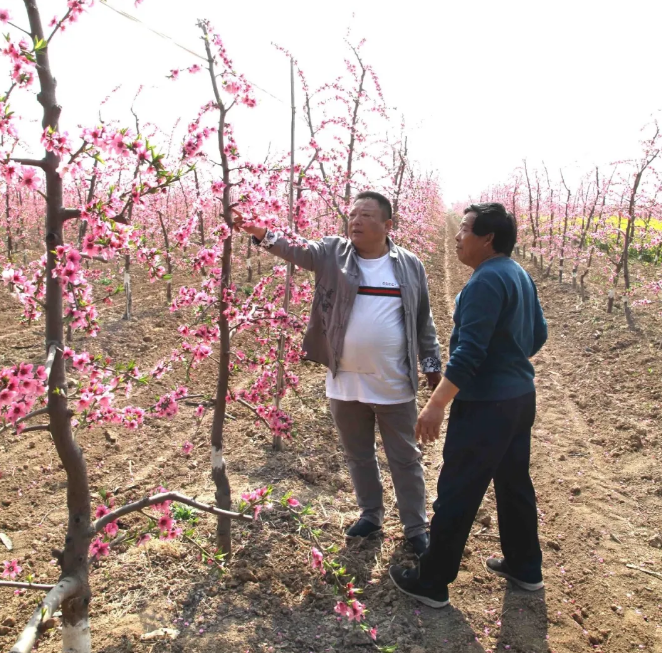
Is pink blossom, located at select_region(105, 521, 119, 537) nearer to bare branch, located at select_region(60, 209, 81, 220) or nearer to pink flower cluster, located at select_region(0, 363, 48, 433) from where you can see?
pink flower cluster, located at select_region(0, 363, 48, 433)

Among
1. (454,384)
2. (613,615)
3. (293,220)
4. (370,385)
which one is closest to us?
(454,384)

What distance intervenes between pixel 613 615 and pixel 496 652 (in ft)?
2.49

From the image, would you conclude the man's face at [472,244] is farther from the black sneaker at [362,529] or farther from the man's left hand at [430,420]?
the black sneaker at [362,529]

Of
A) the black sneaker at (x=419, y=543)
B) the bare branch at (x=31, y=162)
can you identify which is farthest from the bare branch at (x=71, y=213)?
the black sneaker at (x=419, y=543)

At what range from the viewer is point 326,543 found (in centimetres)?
311

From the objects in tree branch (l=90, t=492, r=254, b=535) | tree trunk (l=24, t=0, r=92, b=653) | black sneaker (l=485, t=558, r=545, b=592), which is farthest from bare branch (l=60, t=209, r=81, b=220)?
black sneaker (l=485, t=558, r=545, b=592)

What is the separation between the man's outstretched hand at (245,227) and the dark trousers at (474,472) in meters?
1.29

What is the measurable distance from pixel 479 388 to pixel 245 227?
4.51 feet

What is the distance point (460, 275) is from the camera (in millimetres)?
14781

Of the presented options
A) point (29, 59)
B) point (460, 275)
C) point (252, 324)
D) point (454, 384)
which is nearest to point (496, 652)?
point (454, 384)

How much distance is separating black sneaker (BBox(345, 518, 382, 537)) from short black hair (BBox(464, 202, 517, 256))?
180cm

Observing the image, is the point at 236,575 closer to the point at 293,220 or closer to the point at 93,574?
the point at 93,574

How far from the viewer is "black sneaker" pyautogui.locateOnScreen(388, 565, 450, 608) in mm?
2613

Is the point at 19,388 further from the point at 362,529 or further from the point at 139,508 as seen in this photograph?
the point at 362,529
